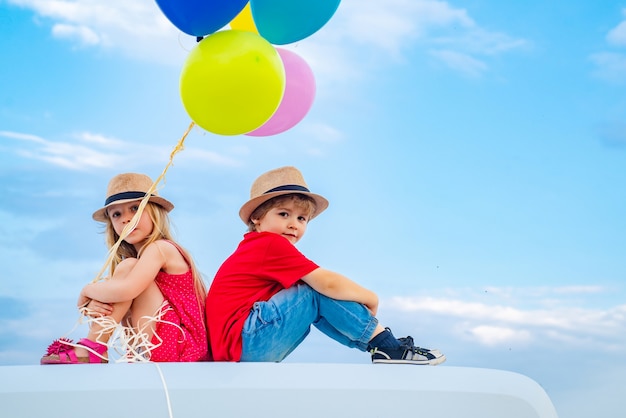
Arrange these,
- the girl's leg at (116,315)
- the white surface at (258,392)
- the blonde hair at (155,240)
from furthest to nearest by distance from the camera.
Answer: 1. the blonde hair at (155,240)
2. the girl's leg at (116,315)
3. the white surface at (258,392)

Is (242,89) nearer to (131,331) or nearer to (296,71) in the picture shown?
(296,71)

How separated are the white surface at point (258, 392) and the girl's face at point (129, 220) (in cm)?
59

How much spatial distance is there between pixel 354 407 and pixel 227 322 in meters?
0.60

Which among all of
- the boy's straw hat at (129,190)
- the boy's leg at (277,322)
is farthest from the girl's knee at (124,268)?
the boy's leg at (277,322)

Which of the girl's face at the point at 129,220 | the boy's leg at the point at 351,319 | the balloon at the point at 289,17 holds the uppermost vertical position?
the balloon at the point at 289,17

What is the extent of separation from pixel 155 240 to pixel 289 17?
997 millimetres

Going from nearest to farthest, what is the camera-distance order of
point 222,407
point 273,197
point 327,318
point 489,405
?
point 222,407 < point 489,405 < point 327,318 < point 273,197

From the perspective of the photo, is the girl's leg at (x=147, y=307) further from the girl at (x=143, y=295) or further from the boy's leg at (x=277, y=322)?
the boy's leg at (x=277, y=322)

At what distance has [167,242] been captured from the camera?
3.07 m

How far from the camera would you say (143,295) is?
299 centimetres

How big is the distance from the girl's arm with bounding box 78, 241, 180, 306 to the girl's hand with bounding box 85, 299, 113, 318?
0.02 m

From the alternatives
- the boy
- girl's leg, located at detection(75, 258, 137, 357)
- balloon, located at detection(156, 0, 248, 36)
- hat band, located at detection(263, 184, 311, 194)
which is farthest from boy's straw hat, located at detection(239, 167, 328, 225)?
balloon, located at detection(156, 0, 248, 36)

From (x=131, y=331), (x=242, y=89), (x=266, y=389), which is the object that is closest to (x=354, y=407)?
(x=266, y=389)

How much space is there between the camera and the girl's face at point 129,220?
313 centimetres
